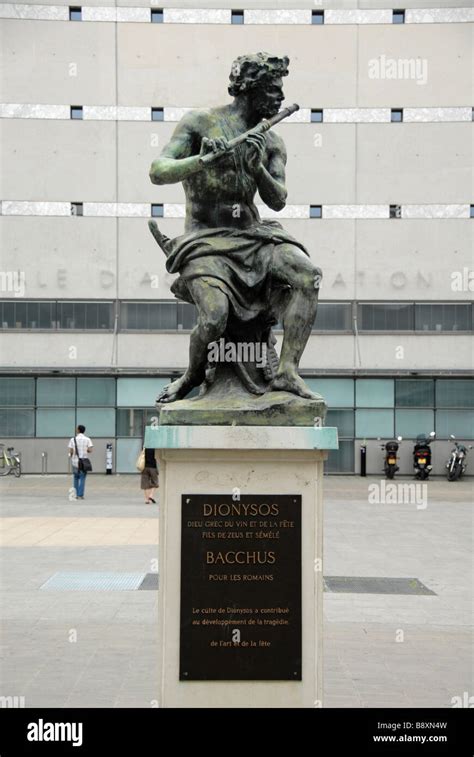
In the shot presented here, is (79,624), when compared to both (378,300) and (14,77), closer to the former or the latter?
(378,300)

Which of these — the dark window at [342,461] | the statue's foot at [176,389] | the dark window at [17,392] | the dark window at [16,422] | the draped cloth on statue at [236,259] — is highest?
the draped cloth on statue at [236,259]

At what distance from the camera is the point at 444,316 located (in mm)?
30281

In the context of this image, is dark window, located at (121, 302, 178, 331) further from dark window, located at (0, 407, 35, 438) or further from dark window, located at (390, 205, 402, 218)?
dark window, located at (390, 205, 402, 218)

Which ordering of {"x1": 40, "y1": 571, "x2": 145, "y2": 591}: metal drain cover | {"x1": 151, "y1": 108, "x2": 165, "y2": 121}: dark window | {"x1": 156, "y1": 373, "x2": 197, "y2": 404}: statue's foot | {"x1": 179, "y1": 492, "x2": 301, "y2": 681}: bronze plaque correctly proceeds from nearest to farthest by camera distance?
{"x1": 179, "y1": 492, "x2": 301, "y2": 681}: bronze plaque
{"x1": 156, "y1": 373, "x2": 197, "y2": 404}: statue's foot
{"x1": 40, "y1": 571, "x2": 145, "y2": 591}: metal drain cover
{"x1": 151, "y1": 108, "x2": 165, "y2": 121}: dark window

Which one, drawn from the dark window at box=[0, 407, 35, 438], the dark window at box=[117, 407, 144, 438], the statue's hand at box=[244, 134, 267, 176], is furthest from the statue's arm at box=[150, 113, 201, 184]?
the dark window at box=[0, 407, 35, 438]

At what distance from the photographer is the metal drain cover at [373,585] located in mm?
10562

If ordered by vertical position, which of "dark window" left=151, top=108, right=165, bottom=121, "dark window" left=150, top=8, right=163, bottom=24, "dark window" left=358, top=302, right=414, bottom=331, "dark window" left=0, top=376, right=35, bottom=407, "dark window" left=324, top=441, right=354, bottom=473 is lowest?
"dark window" left=324, top=441, right=354, bottom=473

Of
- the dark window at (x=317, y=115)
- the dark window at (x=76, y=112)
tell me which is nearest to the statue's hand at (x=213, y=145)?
the dark window at (x=317, y=115)

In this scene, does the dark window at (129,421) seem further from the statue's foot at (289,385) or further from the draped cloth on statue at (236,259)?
the statue's foot at (289,385)

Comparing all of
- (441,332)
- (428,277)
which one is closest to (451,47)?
(428,277)

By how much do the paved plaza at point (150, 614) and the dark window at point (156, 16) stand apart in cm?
1925

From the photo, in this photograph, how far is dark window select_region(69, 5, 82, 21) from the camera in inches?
1195

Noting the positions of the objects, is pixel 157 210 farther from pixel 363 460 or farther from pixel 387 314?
pixel 363 460

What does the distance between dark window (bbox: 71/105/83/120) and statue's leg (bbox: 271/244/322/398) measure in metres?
26.7
